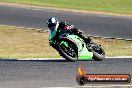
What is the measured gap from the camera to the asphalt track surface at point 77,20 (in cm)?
2973

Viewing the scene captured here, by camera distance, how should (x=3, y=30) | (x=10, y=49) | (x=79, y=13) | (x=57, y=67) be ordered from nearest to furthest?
(x=57, y=67) → (x=10, y=49) → (x=3, y=30) → (x=79, y=13)

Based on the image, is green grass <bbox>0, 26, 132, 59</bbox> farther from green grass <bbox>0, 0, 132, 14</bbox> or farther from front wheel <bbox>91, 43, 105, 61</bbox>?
green grass <bbox>0, 0, 132, 14</bbox>

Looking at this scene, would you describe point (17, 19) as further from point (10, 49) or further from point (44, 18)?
point (10, 49)

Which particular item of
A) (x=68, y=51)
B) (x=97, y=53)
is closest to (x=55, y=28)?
(x=68, y=51)

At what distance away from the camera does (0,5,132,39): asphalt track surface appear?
97.6 ft

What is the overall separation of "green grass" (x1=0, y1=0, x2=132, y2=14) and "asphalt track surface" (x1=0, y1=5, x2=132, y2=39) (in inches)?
99.6

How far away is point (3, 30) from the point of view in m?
29.2

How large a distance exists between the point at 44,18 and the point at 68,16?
1856mm

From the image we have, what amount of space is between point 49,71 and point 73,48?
2173mm

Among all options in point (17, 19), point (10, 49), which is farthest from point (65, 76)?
point (17, 19)

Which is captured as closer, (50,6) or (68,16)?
(68,16)

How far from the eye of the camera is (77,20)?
32594mm

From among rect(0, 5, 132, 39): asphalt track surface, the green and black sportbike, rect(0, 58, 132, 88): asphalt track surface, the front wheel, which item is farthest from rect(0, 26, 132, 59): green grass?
rect(0, 58, 132, 88): asphalt track surface

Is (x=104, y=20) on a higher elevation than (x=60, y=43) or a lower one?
lower
